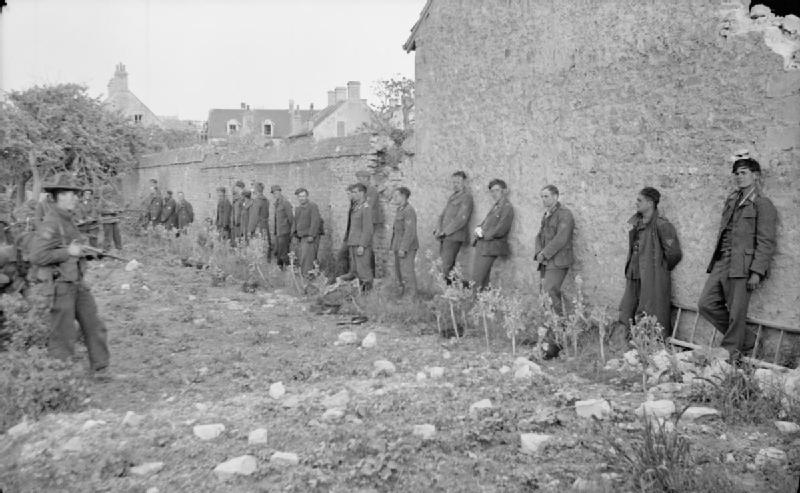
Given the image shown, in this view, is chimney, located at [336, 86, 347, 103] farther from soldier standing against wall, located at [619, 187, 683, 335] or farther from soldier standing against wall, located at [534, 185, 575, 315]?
soldier standing against wall, located at [619, 187, 683, 335]

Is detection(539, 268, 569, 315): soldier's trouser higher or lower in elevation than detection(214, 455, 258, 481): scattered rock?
higher

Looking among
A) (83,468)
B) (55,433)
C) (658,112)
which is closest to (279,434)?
(83,468)

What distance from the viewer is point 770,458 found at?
3.93 metres

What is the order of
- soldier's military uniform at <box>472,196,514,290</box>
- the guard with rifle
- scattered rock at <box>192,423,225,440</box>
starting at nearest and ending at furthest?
scattered rock at <box>192,423,225,440</box> → the guard with rifle → soldier's military uniform at <box>472,196,514,290</box>

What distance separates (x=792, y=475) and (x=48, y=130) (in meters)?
22.8

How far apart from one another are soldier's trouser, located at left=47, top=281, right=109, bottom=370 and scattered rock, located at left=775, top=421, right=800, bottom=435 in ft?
17.6

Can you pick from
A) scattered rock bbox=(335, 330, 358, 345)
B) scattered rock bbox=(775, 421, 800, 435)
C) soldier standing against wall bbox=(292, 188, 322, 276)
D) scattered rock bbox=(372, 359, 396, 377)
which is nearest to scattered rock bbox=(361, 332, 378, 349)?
scattered rock bbox=(335, 330, 358, 345)

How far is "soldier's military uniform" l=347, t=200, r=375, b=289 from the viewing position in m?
10.8

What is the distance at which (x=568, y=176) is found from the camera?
26.4 feet

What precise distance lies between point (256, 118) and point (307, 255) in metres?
51.0

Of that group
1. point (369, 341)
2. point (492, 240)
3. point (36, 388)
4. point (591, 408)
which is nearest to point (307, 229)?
point (492, 240)

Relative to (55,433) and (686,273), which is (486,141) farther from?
(55,433)

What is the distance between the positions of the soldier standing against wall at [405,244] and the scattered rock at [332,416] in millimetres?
5122

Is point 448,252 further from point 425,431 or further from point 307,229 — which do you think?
point 425,431
